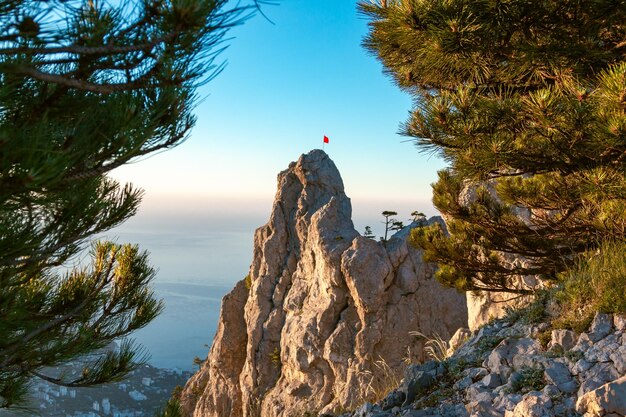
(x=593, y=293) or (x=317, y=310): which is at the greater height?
(x=593, y=293)

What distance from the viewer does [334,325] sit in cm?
2645

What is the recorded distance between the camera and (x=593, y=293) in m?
5.87

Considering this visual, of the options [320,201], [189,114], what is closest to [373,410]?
[189,114]

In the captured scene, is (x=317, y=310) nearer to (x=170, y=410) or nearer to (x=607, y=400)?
(x=170, y=410)

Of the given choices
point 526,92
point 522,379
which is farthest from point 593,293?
point 526,92

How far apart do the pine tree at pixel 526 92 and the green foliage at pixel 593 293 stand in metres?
A: 1.30

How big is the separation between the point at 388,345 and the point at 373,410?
2007 cm

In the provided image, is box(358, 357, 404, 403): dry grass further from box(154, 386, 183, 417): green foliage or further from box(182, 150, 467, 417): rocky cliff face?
box(182, 150, 467, 417): rocky cliff face

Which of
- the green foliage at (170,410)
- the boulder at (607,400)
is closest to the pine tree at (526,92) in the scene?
the boulder at (607,400)

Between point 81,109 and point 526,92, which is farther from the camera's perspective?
point 526,92

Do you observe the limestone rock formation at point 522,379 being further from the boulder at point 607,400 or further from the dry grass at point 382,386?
the dry grass at point 382,386

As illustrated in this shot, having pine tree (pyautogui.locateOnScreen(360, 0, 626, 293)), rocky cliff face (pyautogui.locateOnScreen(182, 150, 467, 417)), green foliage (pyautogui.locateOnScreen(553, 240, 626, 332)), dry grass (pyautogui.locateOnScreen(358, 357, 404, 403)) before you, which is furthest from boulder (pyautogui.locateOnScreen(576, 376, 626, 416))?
rocky cliff face (pyautogui.locateOnScreen(182, 150, 467, 417))

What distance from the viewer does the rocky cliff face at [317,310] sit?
25.4m

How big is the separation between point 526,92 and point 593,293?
3829 mm
